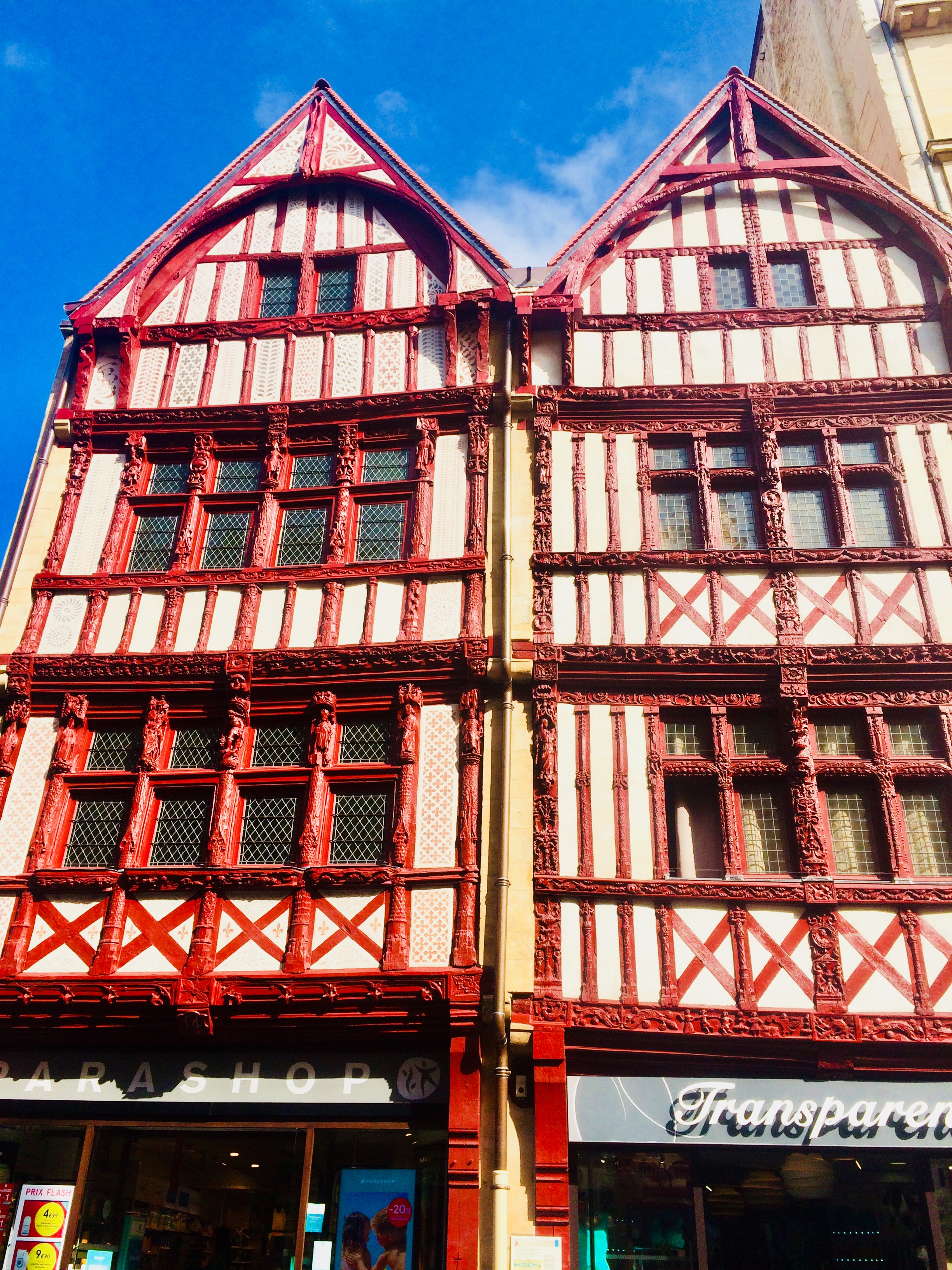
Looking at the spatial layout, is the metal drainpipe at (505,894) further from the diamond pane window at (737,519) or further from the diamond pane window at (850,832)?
the diamond pane window at (850,832)

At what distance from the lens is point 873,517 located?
12516 mm

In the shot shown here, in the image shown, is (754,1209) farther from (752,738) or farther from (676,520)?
(676,520)

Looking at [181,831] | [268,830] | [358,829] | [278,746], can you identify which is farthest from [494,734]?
[181,831]

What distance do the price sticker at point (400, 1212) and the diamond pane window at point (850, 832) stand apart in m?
5.14

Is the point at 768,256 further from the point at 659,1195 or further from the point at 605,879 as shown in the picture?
the point at 659,1195

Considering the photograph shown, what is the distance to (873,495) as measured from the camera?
499 inches

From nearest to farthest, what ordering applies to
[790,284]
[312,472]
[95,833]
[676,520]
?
1. [95,833]
2. [676,520]
3. [312,472]
4. [790,284]

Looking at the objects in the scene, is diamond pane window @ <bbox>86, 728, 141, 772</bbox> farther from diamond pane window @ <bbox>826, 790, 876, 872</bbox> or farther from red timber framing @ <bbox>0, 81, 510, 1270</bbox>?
diamond pane window @ <bbox>826, 790, 876, 872</bbox>

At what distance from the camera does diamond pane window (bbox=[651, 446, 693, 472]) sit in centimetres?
1302

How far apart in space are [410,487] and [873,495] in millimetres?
5446

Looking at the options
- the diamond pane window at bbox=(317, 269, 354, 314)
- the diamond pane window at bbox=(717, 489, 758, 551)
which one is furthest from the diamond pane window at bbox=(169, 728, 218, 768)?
the diamond pane window at bbox=(717, 489, 758, 551)

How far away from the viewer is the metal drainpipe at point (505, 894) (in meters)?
9.26

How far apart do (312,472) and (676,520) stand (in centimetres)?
451

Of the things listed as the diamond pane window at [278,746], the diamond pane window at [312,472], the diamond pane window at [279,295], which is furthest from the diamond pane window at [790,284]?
the diamond pane window at [278,746]
